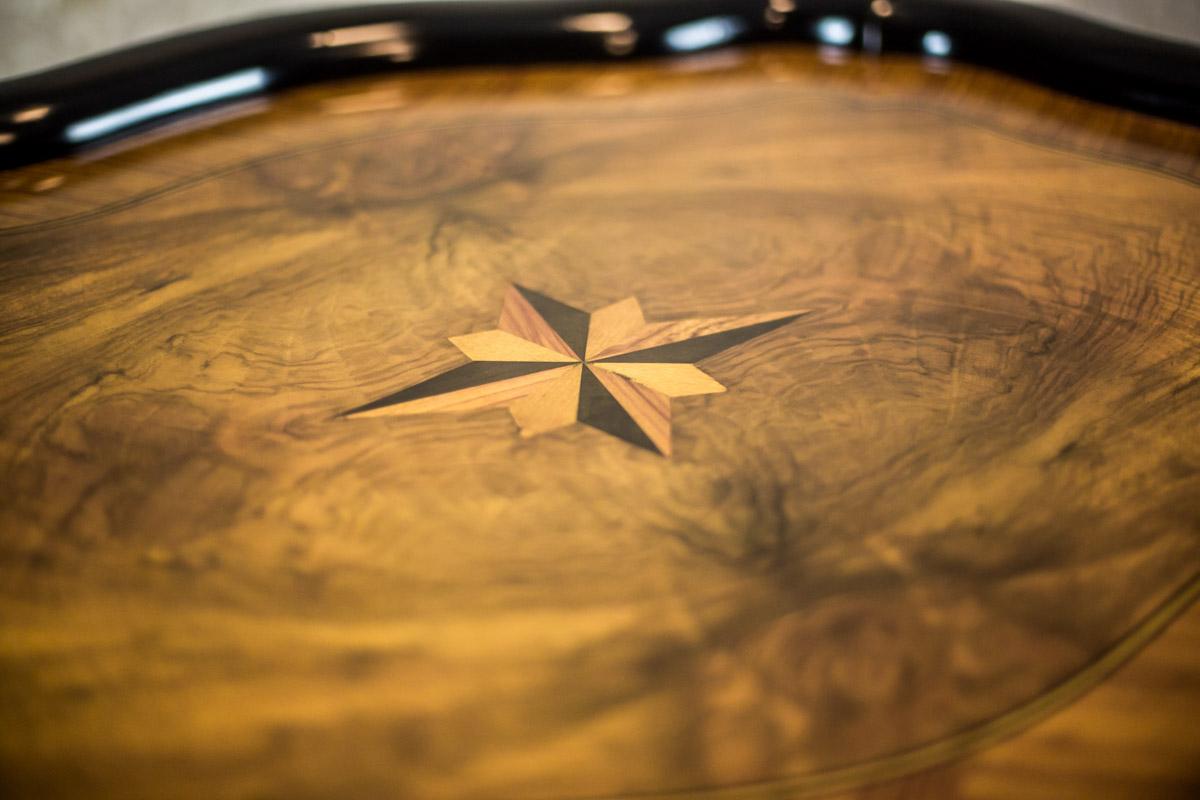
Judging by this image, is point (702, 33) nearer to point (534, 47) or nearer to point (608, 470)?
point (534, 47)

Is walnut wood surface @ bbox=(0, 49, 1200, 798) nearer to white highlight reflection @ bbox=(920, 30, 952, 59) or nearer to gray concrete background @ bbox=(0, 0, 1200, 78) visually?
white highlight reflection @ bbox=(920, 30, 952, 59)

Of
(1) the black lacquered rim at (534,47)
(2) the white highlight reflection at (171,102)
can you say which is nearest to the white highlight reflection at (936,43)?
(1) the black lacquered rim at (534,47)

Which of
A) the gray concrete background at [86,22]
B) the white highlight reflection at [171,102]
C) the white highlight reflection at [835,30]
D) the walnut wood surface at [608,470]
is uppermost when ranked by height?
the gray concrete background at [86,22]

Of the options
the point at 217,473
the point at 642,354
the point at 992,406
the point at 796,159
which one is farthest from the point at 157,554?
the point at 796,159

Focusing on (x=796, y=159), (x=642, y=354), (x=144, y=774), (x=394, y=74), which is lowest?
(x=144, y=774)

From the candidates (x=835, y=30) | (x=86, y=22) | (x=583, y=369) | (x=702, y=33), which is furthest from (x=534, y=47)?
(x=86, y=22)

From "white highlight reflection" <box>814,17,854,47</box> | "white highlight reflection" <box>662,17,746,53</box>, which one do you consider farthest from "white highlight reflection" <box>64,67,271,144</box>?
"white highlight reflection" <box>814,17,854,47</box>

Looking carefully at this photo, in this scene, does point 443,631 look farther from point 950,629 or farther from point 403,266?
point 403,266

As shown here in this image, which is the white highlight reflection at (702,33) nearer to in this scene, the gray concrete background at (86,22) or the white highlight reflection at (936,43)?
the white highlight reflection at (936,43)
